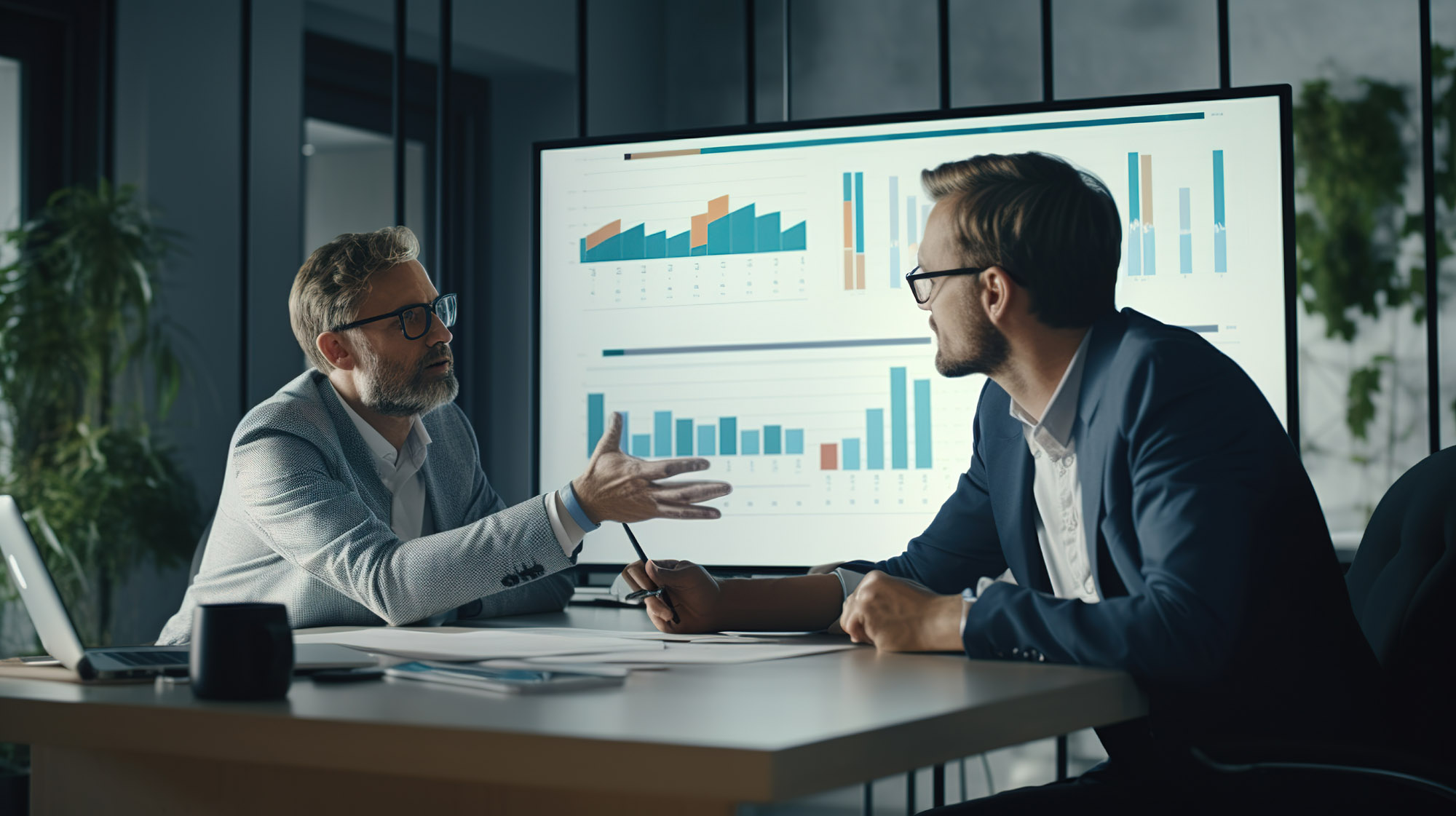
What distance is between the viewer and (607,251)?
7.52 feet

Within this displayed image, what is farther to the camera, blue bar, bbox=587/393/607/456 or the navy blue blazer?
blue bar, bbox=587/393/607/456

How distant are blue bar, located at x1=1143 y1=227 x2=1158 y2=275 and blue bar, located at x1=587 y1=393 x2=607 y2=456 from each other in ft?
3.18

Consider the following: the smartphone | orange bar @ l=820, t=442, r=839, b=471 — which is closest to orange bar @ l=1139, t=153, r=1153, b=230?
orange bar @ l=820, t=442, r=839, b=471

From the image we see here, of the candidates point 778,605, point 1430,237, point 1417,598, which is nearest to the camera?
point 1417,598

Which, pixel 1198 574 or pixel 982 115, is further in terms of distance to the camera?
pixel 982 115

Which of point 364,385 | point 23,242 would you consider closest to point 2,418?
point 23,242

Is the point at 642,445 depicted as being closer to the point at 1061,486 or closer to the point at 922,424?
the point at 922,424

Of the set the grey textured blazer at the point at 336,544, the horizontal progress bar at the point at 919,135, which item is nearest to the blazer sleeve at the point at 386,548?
the grey textured blazer at the point at 336,544

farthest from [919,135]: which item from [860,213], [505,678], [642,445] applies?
[505,678]

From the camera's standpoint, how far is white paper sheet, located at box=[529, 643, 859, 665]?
1163 mm

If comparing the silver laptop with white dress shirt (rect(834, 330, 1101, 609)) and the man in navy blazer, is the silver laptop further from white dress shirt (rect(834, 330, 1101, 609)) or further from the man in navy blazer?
white dress shirt (rect(834, 330, 1101, 609))

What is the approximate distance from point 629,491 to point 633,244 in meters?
0.82

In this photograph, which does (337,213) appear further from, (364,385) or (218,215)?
(364,385)

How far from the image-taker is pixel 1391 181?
3828 millimetres
